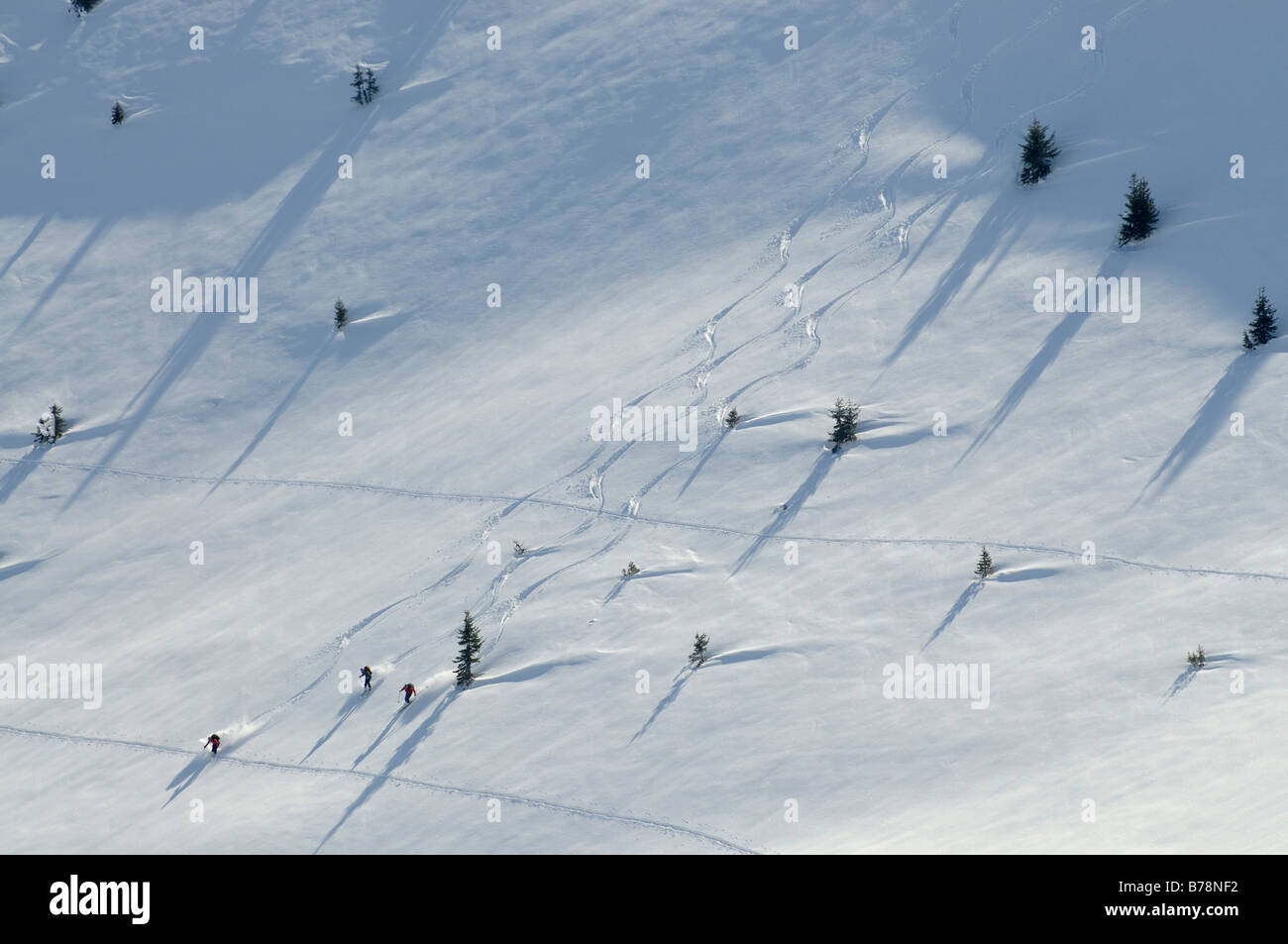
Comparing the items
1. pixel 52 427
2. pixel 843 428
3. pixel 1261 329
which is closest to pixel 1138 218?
pixel 1261 329

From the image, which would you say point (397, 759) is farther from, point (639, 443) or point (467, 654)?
point (639, 443)

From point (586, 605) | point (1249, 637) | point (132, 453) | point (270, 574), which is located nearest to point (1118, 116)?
point (1249, 637)

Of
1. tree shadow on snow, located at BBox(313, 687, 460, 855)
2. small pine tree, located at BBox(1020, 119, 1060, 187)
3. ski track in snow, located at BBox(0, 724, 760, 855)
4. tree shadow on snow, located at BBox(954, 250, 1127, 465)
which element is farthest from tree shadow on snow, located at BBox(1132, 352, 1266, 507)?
tree shadow on snow, located at BBox(313, 687, 460, 855)

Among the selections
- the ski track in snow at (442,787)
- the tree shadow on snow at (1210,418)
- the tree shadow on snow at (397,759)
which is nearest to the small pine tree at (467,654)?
the tree shadow on snow at (397,759)

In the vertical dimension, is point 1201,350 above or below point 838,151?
below

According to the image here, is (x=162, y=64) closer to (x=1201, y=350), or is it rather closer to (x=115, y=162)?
(x=115, y=162)

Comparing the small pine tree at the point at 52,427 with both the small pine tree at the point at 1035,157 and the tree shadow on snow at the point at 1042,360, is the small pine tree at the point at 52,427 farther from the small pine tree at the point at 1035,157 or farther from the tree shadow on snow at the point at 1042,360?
the small pine tree at the point at 1035,157

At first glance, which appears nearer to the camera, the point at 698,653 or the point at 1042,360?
the point at 698,653
